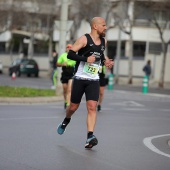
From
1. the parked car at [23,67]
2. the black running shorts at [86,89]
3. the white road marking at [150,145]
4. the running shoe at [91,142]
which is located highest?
the black running shorts at [86,89]

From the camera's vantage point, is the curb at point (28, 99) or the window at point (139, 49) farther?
→ the window at point (139, 49)

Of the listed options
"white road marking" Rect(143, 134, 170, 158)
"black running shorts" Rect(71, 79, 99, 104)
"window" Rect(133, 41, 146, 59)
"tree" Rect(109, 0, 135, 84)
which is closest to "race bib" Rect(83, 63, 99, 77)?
"black running shorts" Rect(71, 79, 99, 104)

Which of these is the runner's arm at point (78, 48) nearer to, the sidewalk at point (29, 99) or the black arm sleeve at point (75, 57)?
the black arm sleeve at point (75, 57)

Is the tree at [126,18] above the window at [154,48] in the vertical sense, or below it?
above

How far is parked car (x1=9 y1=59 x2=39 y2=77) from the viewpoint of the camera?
5547 cm

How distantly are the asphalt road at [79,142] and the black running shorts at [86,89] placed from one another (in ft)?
2.48

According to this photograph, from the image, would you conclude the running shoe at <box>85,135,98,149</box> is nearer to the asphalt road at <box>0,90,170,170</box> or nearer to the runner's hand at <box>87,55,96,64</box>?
the asphalt road at <box>0,90,170,170</box>

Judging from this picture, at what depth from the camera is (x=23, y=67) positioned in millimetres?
56344

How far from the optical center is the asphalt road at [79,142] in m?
8.21

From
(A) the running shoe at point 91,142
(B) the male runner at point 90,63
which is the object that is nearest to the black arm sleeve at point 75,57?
(B) the male runner at point 90,63

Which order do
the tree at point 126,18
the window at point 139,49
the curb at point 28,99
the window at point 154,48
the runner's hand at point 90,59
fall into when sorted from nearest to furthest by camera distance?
the runner's hand at point 90,59 < the curb at point 28,99 < the tree at point 126,18 < the window at point 154,48 < the window at point 139,49

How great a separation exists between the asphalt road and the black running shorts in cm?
76

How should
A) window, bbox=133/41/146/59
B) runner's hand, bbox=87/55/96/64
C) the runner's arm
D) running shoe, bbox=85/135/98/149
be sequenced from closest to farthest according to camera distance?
running shoe, bbox=85/135/98/149, runner's hand, bbox=87/55/96/64, the runner's arm, window, bbox=133/41/146/59

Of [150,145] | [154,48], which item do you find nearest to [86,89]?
[150,145]
